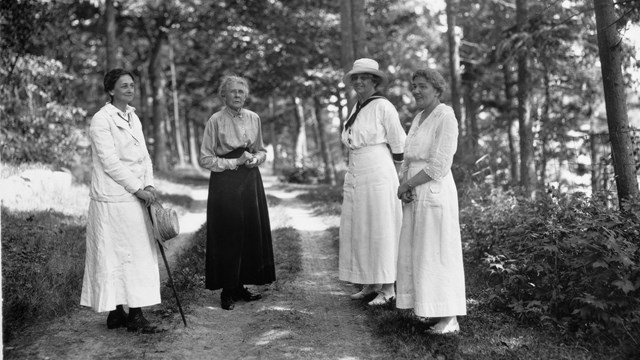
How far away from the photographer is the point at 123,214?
5.09 meters

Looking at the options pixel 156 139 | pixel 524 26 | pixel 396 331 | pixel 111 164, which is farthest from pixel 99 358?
pixel 156 139

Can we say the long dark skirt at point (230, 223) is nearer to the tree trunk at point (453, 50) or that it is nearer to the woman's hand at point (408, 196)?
the woman's hand at point (408, 196)

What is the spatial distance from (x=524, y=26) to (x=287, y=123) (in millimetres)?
17826

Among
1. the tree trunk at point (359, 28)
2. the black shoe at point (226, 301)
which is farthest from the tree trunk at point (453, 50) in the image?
the black shoe at point (226, 301)

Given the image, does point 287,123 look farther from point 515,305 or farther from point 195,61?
point 515,305

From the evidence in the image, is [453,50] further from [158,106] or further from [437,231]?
[158,106]

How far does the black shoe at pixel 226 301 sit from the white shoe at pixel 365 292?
1336mm

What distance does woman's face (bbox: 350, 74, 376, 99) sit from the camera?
629cm

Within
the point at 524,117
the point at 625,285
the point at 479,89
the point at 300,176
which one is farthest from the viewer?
the point at 300,176

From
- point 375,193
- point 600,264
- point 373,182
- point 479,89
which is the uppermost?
point 479,89

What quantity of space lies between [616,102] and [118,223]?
18.1 ft

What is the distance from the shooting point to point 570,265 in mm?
5652

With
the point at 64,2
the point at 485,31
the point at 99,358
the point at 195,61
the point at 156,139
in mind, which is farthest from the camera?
the point at 195,61

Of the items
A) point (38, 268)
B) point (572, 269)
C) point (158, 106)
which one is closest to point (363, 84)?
point (572, 269)
